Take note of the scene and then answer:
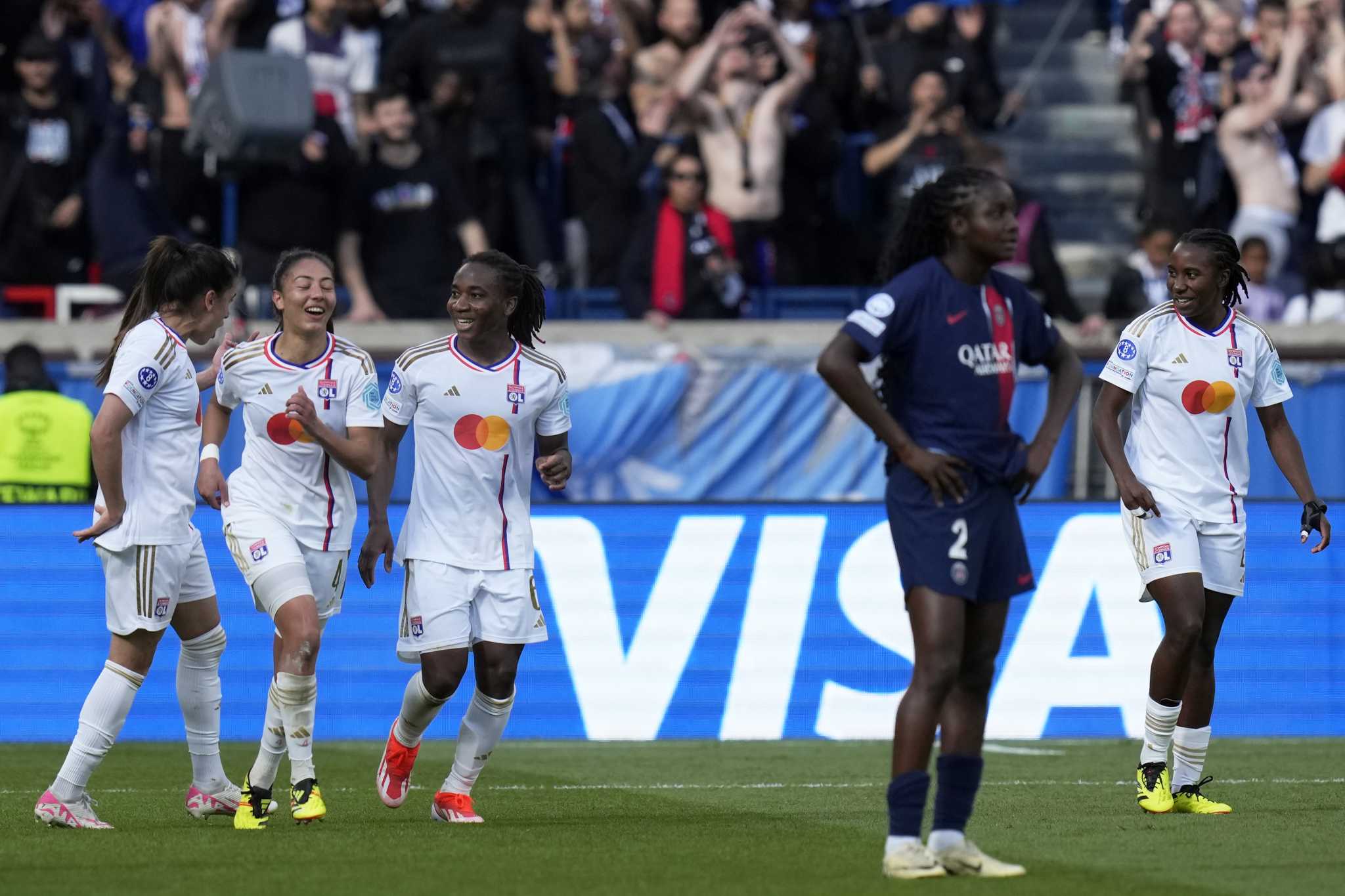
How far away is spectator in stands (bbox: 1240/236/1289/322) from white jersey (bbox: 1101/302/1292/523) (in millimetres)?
6983

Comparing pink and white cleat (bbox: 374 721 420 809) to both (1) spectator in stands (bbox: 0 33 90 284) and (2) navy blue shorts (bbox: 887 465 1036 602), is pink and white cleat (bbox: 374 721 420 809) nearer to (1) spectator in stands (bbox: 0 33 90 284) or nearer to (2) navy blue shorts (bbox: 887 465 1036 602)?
(2) navy blue shorts (bbox: 887 465 1036 602)

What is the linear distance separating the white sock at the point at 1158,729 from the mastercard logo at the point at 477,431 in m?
2.83

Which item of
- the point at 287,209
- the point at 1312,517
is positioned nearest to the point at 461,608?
the point at 1312,517

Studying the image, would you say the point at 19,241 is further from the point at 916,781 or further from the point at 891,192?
the point at 916,781

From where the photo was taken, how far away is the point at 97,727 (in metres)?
8.35

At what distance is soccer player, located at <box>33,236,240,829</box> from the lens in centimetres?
821

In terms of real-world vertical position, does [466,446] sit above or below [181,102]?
below

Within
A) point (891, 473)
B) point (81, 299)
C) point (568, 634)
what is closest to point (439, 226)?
point (81, 299)

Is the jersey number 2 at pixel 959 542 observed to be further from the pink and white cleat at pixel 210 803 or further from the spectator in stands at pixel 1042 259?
the spectator in stands at pixel 1042 259

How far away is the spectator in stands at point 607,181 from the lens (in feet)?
54.2

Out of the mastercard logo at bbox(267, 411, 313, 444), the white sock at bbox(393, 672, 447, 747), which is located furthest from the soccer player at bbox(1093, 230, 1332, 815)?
the mastercard logo at bbox(267, 411, 313, 444)

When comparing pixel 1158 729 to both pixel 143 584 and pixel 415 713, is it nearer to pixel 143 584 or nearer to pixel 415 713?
pixel 415 713

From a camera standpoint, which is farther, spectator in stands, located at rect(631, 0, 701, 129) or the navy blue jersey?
spectator in stands, located at rect(631, 0, 701, 129)

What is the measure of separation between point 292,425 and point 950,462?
2.86 meters
